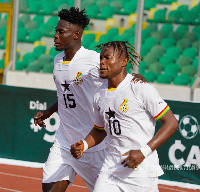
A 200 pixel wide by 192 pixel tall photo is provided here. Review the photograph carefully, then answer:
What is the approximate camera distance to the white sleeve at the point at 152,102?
4.47m

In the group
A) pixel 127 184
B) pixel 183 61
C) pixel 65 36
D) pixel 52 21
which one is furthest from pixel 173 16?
pixel 127 184

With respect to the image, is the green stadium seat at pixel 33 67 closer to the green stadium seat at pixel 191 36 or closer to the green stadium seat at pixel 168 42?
the green stadium seat at pixel 168 42

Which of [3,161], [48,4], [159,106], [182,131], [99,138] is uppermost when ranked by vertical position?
[48,4]

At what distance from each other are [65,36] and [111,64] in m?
1.22

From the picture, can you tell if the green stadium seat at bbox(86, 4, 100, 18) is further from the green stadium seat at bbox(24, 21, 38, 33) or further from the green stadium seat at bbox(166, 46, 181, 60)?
the green stadium seat at bbox(166, 46, 181, 60)

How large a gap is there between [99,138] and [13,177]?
5.06m

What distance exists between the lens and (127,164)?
14.3 feet

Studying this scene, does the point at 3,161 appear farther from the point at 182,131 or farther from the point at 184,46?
the point at 184,46

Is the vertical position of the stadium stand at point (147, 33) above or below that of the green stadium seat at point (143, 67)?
above

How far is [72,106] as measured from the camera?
18.7 feet

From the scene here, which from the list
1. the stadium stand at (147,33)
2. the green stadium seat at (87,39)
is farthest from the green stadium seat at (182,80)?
the green stadium seat at (87,39)

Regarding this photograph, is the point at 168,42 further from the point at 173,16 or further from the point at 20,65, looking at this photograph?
the point at 20,65

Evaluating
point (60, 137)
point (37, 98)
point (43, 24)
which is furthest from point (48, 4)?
point (60, 137)

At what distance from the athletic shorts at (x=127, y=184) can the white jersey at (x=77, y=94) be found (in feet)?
3.43
